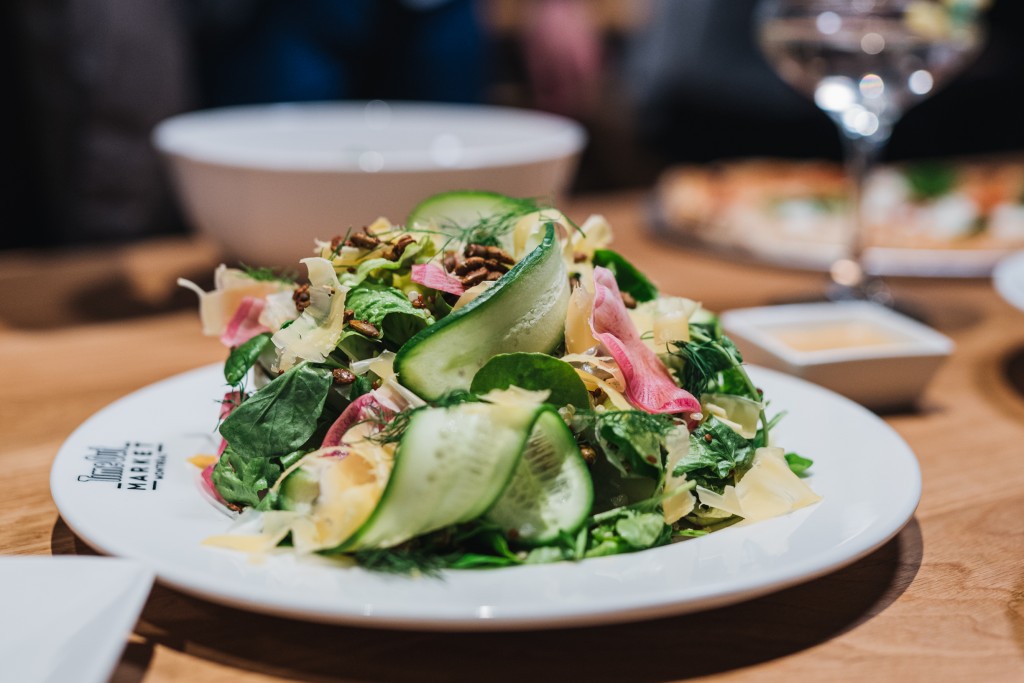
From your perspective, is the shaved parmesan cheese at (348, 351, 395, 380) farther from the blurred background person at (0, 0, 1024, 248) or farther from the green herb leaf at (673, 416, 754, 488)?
the blurred background person at (0, 0, 1024, 248)

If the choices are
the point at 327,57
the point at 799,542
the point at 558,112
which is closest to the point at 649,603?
the point at 799,542

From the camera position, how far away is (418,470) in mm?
668

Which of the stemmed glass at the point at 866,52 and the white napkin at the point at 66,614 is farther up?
the stemmed glass at the point at 866,52

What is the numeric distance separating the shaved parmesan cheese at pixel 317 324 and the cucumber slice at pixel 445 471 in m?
0.19

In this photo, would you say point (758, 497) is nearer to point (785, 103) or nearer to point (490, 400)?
point (490, 400)

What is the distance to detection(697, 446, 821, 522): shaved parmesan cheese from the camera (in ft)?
2.57

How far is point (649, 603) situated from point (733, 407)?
35cm

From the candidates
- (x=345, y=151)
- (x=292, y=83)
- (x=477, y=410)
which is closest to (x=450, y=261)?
(x=477, y=410)

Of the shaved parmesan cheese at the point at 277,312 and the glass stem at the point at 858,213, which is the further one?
the glass stem at the point at 858,213

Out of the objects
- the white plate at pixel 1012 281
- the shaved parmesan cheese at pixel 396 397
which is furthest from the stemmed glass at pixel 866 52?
the shaved parmesan cheese at pixel 396 397

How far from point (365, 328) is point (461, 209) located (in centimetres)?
22

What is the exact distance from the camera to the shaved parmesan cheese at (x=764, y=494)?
2.57 ft

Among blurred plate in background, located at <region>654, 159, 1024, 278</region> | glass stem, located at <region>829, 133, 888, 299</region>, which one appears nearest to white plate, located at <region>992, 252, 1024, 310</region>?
glass stem, located at <region>829, 133, 888, 299</region>

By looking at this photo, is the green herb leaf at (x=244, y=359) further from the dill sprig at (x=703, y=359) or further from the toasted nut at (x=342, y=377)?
the dill sprig at (x=703, y=359)
